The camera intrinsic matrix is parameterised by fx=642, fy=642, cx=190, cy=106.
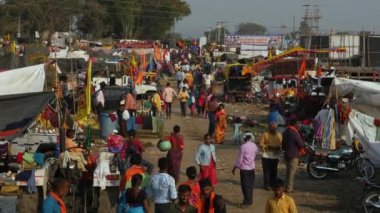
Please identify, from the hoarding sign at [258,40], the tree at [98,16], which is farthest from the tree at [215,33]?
the hoarding sign at [258,40]

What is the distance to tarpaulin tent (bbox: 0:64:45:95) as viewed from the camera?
12.4 metres

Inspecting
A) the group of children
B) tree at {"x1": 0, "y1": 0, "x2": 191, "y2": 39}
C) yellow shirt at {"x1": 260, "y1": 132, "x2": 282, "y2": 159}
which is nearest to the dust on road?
yellow shirt at {"x1": 260, "y1": 132, "x2": 282, "y2": 159}

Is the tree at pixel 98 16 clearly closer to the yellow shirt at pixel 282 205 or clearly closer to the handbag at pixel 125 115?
the handbag at pixel 125 115

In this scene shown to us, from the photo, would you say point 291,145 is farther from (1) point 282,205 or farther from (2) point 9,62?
(2) point 9,62

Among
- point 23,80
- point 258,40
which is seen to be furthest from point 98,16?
point 23,80

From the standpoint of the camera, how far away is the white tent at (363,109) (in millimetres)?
13023

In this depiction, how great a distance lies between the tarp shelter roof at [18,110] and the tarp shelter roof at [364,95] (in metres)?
6.36

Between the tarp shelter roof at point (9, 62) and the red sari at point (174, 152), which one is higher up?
the tarp shelter roof at point (9, 62)

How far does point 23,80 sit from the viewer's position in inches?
493

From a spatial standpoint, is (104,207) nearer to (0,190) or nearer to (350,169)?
(0,190)

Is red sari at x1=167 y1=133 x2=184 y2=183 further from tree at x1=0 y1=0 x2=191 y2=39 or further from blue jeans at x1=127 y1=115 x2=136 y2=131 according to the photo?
tree at x1=0 y1=0 x2=191 y2=39

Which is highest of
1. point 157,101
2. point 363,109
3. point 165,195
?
point 363,109

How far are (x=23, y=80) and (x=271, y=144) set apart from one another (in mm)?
5029

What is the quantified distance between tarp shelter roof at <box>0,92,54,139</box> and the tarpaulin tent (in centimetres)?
185
